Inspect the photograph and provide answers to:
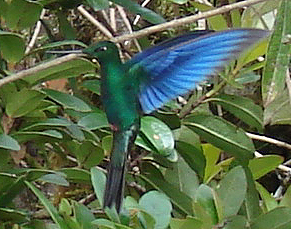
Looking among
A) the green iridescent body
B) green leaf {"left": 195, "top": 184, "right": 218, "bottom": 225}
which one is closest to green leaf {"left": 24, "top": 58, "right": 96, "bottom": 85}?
the green iridescent body

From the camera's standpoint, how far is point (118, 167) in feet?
2.94

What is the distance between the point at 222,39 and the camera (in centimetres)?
81

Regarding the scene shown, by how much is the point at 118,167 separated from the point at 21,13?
253 millimetres

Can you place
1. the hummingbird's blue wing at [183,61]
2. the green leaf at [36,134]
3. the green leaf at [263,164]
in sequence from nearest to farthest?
the hummingbird's blue wing at [183,61] < the green leaf at [36,134] < the green leaf at [263,164]

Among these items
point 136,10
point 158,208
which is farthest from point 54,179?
point 136,10

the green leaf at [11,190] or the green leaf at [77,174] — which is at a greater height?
the green leaf at [11,190]

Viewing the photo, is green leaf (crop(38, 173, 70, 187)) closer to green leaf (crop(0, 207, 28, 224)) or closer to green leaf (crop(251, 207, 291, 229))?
green leaf (crop(0, 207, 28, 224))

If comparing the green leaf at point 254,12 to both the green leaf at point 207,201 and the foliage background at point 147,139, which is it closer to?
the foliage background at point 147,139

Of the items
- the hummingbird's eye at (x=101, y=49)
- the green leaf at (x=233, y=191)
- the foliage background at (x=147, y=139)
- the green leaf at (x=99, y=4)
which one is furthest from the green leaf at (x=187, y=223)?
the green leaf at (x=99, y=4)

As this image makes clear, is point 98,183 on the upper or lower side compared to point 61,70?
lower

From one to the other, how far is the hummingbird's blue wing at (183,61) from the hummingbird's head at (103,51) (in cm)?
4

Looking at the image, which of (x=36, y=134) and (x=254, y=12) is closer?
(x=36, y=134)

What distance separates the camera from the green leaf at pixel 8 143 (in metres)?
0.95

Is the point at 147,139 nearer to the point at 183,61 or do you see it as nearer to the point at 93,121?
the point at 93,121
